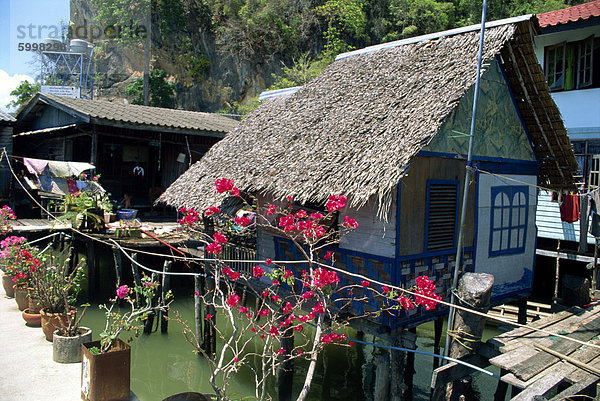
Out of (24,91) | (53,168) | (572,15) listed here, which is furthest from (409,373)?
(24,91)

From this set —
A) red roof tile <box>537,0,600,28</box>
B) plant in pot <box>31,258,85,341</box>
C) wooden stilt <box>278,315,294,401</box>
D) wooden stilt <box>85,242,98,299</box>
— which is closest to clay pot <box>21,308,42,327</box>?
plant in pot <box>31,258,85,341</box>

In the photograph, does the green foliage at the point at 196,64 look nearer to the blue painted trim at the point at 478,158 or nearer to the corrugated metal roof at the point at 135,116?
the corrugated metal roof at the point at 135,116

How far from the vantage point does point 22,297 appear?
9.10 m

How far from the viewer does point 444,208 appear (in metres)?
7.31

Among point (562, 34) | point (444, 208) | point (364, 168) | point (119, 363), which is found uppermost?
point (562, 34)

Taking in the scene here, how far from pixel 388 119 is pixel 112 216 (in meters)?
10.00

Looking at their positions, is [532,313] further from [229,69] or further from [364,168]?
[229,69]

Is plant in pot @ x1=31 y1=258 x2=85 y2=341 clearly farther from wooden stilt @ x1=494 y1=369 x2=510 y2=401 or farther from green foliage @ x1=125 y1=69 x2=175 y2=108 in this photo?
green foliage @ x1=125 y1=69 x2=175 y2=108

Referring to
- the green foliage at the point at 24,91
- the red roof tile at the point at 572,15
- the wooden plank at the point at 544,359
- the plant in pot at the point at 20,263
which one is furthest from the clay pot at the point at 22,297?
the green foliage at the point at 24,91

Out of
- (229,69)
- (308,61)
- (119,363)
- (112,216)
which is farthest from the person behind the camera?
(229,69)

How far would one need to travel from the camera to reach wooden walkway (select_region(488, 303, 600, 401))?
480 centimetres

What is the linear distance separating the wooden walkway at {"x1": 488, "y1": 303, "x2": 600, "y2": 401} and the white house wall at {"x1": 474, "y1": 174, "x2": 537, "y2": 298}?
55.4 inches

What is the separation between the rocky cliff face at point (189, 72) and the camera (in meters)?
29.2

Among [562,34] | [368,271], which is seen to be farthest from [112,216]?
[562,34]
